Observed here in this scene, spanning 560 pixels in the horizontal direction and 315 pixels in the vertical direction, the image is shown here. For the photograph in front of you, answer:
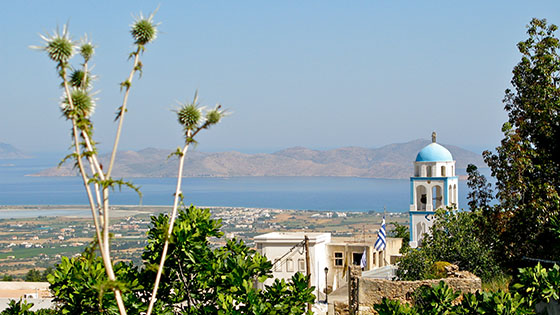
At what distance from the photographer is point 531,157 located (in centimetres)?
1723

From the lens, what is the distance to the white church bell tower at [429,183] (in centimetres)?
3841

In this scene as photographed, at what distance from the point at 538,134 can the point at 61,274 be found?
453 inches

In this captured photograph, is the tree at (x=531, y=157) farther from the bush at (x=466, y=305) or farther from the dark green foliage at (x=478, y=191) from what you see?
the bush at (x=466, y=305)

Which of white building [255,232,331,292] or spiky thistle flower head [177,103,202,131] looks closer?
spiky thistle flower head [177,103,202,131]

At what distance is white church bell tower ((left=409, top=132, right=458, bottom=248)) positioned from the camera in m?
38.4

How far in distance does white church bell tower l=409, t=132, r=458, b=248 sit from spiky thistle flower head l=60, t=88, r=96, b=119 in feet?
106

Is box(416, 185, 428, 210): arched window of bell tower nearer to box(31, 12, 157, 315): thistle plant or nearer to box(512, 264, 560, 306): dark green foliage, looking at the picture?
box(512, 264, 560, 306): dark green foliage

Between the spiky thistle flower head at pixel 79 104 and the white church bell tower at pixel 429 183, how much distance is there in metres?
32.4

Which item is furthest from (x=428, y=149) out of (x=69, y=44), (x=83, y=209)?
(x=83, y=209)

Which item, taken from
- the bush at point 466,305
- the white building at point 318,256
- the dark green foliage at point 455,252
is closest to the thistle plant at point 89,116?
the bush at point 466,305

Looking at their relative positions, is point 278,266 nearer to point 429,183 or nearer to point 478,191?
point 429,183

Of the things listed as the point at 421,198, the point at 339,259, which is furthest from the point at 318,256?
the point at 421,198

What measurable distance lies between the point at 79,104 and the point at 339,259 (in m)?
26.8

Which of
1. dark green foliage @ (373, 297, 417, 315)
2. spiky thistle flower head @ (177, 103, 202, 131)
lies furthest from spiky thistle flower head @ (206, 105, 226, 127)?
dark green foliage @ (373, 297, 417, 315)
